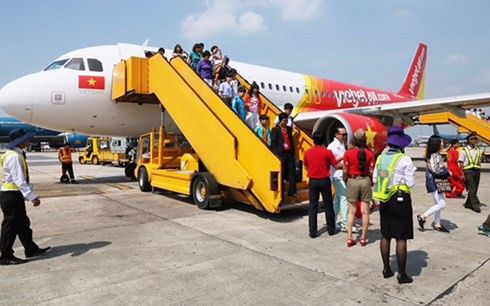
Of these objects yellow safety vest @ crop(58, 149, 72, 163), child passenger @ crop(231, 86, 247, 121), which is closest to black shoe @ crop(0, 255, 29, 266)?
child passenger @ crop(231, 86, 247, 121)

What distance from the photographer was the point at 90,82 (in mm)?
10141

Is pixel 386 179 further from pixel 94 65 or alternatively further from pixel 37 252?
pixel 94 65

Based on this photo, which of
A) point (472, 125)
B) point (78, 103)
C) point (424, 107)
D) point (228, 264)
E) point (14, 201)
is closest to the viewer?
point (228, 264)

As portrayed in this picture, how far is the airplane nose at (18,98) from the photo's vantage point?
31.1ft

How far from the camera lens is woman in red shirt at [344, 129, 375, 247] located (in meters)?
5.09

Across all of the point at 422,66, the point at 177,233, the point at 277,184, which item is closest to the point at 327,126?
the point at 277,184

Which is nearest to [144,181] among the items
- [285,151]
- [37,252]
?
[285,151]

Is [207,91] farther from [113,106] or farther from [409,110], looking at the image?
[409,110]

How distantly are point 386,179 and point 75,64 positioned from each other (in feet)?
29.8

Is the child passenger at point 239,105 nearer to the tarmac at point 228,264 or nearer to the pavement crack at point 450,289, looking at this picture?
the tarmac at point 228,264

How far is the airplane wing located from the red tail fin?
470 inches

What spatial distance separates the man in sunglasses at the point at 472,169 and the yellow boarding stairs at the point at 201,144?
3349mm

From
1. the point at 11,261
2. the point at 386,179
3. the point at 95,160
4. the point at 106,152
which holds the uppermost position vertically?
the point at 386,179

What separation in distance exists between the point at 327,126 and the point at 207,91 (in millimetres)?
4296
